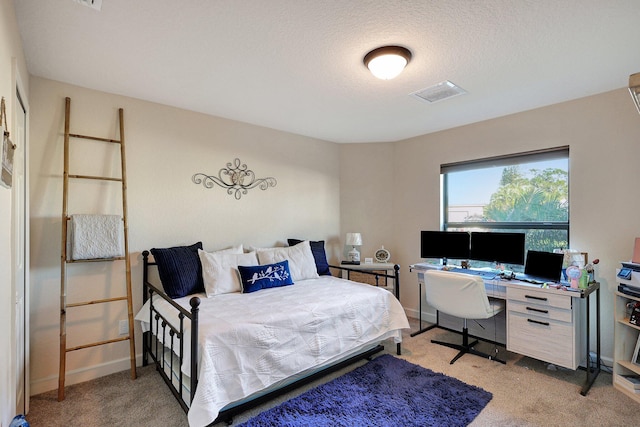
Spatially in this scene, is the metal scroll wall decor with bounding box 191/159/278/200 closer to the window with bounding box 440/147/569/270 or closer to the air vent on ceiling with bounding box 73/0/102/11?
the air vent on ceiling with bounding box 73/0/102/11

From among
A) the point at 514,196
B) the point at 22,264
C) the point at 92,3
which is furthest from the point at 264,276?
the point at 514,196

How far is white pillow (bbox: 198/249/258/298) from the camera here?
2746 mm

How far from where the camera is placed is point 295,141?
4004mm

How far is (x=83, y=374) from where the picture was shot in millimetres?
2531

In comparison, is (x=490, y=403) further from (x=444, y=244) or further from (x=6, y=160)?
(x=6, y=160)

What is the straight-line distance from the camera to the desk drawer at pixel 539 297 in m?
2.46

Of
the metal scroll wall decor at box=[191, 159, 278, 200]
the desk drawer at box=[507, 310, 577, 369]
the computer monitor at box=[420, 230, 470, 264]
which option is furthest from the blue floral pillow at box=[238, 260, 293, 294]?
the desk drawer at box=[507, 310, 577, 369]

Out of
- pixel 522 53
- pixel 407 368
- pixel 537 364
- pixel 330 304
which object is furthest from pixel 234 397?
pixel 522 53

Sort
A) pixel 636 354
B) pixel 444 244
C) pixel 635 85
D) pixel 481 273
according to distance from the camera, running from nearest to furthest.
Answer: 1. pixel 635 85
2. pixel 636 354
3. pixel 481 273
4. pixel 444 244

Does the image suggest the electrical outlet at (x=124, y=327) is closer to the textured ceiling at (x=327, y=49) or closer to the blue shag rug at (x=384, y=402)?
the blue shag rug at (x=384, y=402)

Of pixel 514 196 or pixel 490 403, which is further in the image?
pixel 514 196

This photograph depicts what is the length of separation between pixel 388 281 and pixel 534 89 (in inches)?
96.5

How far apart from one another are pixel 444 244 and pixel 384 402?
6.41 ft

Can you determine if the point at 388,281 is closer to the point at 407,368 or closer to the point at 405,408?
the point at 407,368
